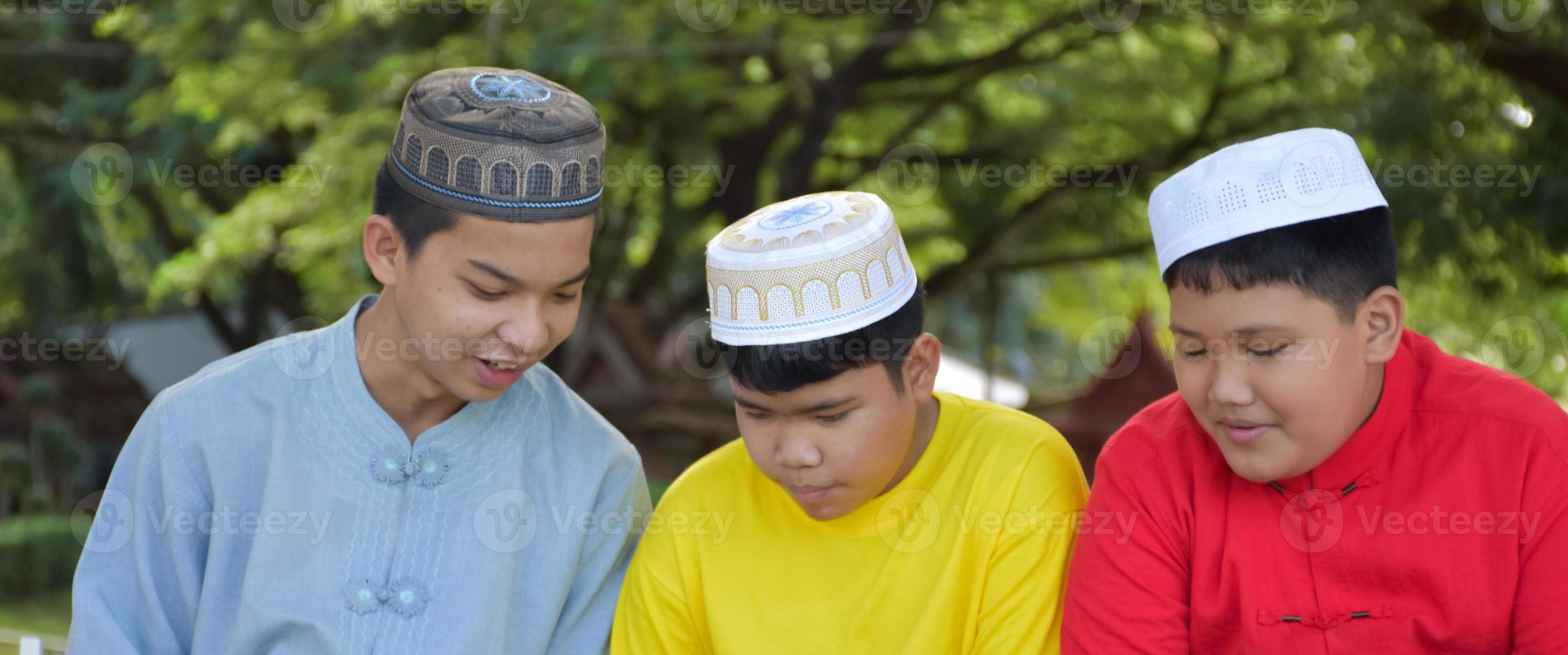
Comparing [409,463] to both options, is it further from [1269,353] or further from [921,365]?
[1269,353]

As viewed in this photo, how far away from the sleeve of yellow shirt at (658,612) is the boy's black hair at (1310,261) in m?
1.22

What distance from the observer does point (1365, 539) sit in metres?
2.35

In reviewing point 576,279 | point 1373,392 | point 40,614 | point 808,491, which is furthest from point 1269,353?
point 40,614

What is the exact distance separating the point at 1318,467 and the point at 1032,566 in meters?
0.57

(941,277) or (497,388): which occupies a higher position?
(497,388)

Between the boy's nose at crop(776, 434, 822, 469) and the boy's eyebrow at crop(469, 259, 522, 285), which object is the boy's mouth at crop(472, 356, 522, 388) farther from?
the boy's nose at crop(776, 434, 822, 469)

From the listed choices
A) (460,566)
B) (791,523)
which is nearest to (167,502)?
(460,566)

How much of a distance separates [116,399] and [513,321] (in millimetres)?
14122

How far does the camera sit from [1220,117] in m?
10.3

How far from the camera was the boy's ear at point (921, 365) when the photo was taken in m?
2.69

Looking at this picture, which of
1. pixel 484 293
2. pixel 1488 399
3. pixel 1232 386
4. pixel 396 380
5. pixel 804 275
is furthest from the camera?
pixel 396 380

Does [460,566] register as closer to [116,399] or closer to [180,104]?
[180,104]

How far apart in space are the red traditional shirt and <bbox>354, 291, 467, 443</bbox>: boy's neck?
4.57ft

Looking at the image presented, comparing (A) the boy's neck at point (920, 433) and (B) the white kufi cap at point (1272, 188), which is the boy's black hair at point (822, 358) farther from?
(B) the white kufi cap at point (1272, 188)
